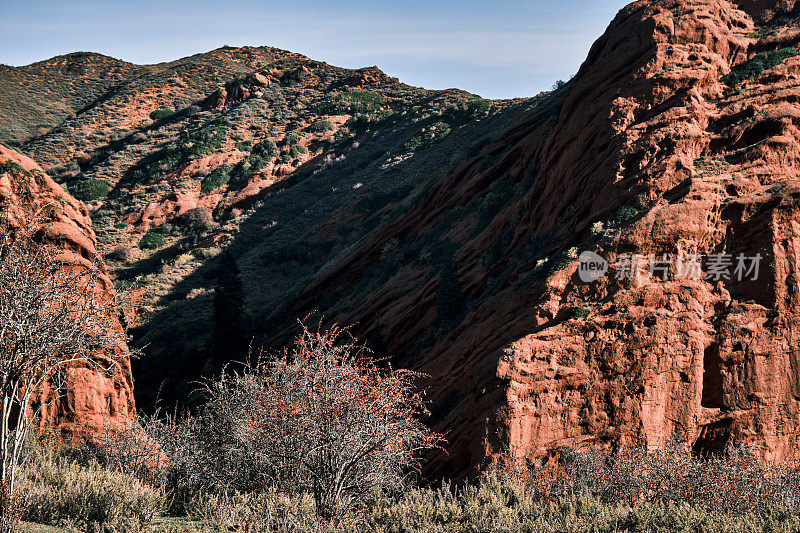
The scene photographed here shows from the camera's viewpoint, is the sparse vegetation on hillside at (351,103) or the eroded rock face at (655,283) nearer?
the eroded rock face at (655,283)

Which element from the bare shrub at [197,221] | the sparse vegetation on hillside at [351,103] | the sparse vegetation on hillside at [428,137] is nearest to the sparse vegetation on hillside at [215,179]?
the bare shrub at [197,221]

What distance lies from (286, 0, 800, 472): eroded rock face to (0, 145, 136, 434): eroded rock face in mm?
9325

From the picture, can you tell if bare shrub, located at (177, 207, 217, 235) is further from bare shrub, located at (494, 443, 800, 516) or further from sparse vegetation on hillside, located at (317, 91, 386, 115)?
bare shrub, located at (494, 443, 800, 516)

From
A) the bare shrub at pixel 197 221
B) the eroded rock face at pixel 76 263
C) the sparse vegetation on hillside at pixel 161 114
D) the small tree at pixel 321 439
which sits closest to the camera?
the small tree at pixel 321 439

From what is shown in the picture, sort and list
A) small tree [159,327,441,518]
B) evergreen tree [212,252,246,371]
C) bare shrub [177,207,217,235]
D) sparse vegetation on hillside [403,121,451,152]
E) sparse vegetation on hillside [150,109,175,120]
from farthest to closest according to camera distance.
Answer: sparse vegetation on hillside [150,109,175,120] → sparse vegetation on hillside [403,121,451,152] → bare shrub [177,207,217,235] → evergreen tree [212,252,246,371] → small tree [159,327,441,518]

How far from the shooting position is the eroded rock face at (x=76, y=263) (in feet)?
47.4

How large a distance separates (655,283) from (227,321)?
23095mm

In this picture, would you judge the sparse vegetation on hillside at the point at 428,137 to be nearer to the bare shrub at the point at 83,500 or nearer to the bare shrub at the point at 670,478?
the bare shrub at the point at 670,478

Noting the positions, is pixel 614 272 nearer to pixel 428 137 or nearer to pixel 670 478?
pixel 670 478

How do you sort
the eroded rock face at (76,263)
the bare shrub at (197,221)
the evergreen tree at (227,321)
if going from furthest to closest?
1. the bare shrub at (197,221)
2. the evergreen tree at (227,321)
3. the eroded rock face at (76,263)

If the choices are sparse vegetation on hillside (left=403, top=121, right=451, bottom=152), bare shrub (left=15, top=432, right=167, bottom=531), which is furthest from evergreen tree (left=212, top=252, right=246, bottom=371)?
sparse vegetation on hillside (left=403, top=121, right=451, bottom=152)

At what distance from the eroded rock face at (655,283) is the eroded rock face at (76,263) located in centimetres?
933

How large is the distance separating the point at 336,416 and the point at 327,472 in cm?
129

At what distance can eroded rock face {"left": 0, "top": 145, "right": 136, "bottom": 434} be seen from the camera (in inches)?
569
